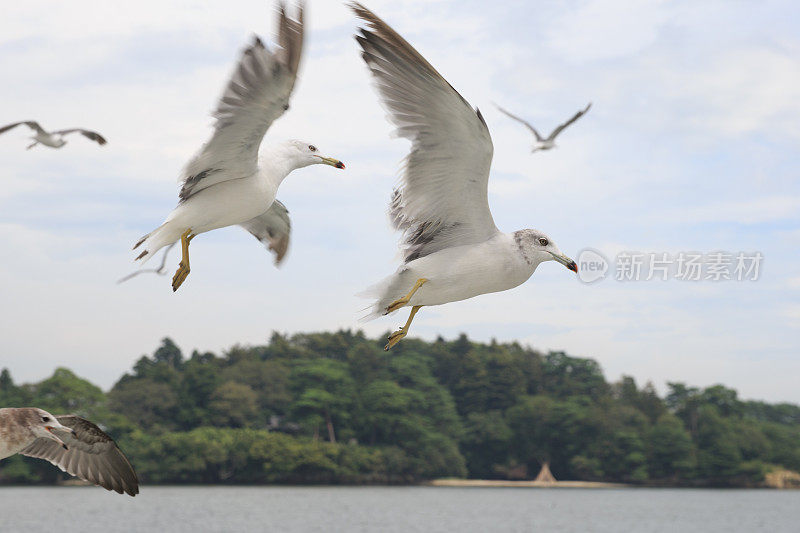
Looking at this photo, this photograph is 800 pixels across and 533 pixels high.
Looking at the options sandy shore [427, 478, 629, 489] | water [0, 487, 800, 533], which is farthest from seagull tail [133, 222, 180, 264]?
sandy shore [427, 478, 629, 489]

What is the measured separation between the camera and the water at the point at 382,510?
69706 mm

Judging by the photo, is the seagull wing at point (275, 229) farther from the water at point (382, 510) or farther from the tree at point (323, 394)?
the tree at point (323, 394)

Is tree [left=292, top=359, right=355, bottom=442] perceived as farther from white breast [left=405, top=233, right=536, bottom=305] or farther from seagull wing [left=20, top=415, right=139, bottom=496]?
white breast [left=405, top=233, right=536, bottom=305]

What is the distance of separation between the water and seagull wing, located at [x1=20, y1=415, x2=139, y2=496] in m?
57.9

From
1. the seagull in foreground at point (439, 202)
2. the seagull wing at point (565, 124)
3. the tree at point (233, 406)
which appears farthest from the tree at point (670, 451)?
the seagull in foreground at point (439, 202)

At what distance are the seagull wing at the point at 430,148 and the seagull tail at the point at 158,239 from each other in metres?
1.75

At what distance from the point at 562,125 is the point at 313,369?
7732 cm

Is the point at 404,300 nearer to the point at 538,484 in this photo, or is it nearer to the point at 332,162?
the point at 332,162

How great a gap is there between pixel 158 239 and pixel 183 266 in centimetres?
59

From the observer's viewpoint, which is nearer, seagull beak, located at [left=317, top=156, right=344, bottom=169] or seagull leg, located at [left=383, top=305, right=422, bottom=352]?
seagull leg, located at [left=383, top=305, right=422, bottom=352]

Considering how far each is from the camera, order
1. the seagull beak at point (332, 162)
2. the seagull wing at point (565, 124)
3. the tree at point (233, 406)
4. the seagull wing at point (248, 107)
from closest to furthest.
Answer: the seagull wing at point (248, 107) < the seagull beak at point (332, 162) < the seagull wing at point (565, 124) < the tree at point (233, 406)

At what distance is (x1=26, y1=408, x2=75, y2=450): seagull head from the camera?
9.26m

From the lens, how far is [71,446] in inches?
394

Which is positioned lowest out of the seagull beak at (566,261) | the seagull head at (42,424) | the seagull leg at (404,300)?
the seagull head at (42,424)
